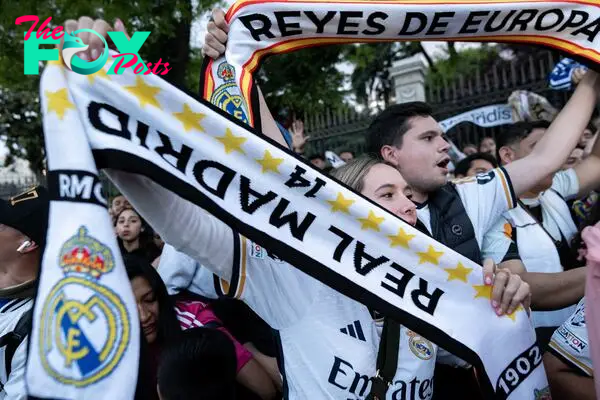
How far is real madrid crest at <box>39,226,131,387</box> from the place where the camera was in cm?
128

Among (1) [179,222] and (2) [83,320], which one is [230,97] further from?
(2) [83,320]

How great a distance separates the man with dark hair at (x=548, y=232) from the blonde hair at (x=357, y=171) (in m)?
0.66

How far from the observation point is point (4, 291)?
2287 mm

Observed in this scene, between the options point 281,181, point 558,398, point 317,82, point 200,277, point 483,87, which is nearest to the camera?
point 281,181

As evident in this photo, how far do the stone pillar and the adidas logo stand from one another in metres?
7.81

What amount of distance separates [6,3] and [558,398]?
8849mm

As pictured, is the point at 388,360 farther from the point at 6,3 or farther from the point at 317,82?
the point at 317,82

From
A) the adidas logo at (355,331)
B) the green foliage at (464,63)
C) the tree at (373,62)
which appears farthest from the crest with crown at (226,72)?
the tree at (373,62)

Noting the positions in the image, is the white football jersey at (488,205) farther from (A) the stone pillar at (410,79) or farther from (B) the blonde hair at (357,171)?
(A) the stone pillar at (410,79)

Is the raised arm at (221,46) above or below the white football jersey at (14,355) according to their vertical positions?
above

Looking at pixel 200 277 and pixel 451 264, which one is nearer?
pixel 451 264

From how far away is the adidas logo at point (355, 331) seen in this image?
1798 mm

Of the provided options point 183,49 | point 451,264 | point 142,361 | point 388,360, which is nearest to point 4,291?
point 142,361

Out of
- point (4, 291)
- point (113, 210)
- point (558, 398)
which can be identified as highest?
point (4, 291)
